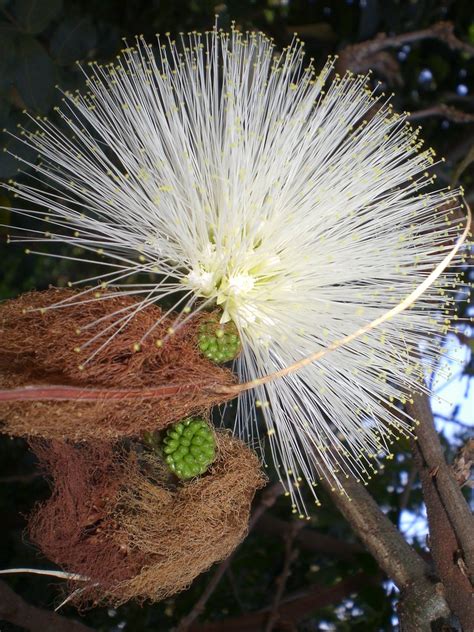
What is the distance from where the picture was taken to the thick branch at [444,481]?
1.60 metres

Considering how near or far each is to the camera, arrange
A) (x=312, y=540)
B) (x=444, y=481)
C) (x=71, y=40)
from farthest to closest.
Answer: (x=312, y=540) < (x=71, y=40) < (x=444, y=481)

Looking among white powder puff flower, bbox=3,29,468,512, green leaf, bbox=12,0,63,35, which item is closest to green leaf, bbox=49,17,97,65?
green leaf, bbox=12,0,63,35

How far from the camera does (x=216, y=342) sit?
4.76 feet

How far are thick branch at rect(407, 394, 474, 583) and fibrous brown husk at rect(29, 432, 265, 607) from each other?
1.56ft

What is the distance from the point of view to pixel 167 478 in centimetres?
153

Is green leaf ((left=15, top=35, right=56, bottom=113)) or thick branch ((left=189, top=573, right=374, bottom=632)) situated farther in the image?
thick branch ((left=189, top=573, right=374, bottom=632))

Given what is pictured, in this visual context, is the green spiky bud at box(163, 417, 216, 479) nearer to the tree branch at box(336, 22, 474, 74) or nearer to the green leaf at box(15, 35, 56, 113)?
the green leaf at box(15, 35, 56, 113)

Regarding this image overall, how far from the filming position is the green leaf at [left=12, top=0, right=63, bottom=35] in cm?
178

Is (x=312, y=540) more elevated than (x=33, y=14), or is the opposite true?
(x=33, y=14)

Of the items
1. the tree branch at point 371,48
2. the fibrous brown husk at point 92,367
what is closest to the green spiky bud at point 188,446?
the fibrous brown husk at point 92,367

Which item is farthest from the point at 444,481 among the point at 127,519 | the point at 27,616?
the point at 27,616

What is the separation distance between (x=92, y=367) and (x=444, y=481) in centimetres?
87

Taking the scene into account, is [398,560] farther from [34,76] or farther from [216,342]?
[34,76]

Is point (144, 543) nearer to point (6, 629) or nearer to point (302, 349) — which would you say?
point (302, 349)
